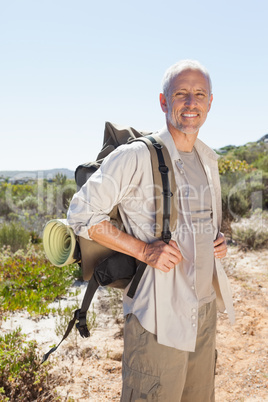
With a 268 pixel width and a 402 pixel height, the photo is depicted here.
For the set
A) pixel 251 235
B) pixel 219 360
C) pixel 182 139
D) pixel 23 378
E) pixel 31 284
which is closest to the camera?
pixel 182 139

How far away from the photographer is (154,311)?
5.25 feet

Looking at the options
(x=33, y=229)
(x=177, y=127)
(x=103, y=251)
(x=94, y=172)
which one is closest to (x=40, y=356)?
(x=103, y=251)

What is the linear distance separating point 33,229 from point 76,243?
7372mm

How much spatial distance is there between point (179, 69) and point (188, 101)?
0.52 ft

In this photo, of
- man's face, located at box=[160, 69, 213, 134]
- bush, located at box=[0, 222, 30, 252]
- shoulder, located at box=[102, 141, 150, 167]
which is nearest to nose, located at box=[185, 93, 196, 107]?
man's face, located at box=[160, 69, 213, 134]

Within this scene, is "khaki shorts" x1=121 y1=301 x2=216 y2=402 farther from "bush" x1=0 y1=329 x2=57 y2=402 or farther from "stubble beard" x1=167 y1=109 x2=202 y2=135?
"bush" x1=0 y1=329 x2=57 y2=402

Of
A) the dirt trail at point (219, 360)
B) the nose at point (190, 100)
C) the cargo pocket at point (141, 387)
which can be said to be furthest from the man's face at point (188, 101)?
the dirt trail at point (219, 360)

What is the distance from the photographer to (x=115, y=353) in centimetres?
336

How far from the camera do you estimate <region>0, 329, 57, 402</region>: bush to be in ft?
8.48

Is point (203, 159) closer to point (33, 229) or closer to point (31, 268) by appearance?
point (31, 268)

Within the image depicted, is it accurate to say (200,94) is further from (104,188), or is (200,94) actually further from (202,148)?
(104,188)

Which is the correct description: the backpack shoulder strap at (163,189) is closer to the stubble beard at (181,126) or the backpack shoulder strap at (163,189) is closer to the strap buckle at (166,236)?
the strap buckle at (166,236)

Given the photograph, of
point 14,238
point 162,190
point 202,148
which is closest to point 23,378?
point 162,190

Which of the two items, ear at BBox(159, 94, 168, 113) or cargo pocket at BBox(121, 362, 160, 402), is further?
ear at BBox(159, 94, 168, 113)
